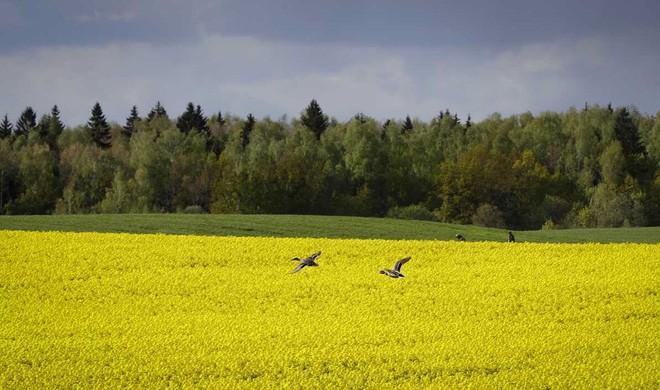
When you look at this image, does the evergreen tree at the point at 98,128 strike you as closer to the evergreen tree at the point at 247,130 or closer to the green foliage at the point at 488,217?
the evergreen tree at the point at 247,130

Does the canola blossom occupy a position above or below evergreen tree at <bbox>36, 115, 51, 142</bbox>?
below

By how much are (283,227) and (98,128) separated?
107m

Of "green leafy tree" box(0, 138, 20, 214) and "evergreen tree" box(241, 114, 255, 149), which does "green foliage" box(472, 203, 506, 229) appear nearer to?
"green leafy tree" box(0, 138, 20, 214)

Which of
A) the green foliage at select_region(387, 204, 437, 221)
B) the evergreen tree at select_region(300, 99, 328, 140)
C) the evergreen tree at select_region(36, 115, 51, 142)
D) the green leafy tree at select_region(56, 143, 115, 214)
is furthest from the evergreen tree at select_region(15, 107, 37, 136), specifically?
the green foliage at select_region(387, 204, 437, 221)

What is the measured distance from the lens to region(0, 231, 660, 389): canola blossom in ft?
58.3

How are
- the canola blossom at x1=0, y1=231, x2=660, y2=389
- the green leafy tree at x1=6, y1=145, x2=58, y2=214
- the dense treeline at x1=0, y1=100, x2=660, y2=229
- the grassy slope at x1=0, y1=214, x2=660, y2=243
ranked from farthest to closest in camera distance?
1. the green leafy tree at x1=6, y1=145, x2=58, y2=214
2. the dense treeline at x1=0, y1=100, x2=660, y2=229
3. the grassy slope at x1=0, y1=214, x2=660, y2=243
4. the canola blossom at x1=0, y1=231, x2=660, y2=389

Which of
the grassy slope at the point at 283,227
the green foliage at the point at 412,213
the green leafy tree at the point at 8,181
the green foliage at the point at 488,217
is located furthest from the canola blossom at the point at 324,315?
the green leafy tree at the point at 8,181

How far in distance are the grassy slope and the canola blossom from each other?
376 inches

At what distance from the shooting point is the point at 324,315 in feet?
76.1

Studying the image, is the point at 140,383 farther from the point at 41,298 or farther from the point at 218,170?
the point at 218,170

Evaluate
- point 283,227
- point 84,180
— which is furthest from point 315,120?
point 283,227

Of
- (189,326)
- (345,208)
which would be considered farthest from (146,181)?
(189,326)

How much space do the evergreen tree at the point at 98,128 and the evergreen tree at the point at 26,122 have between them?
967 centimetres

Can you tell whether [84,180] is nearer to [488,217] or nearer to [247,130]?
[247,130]
